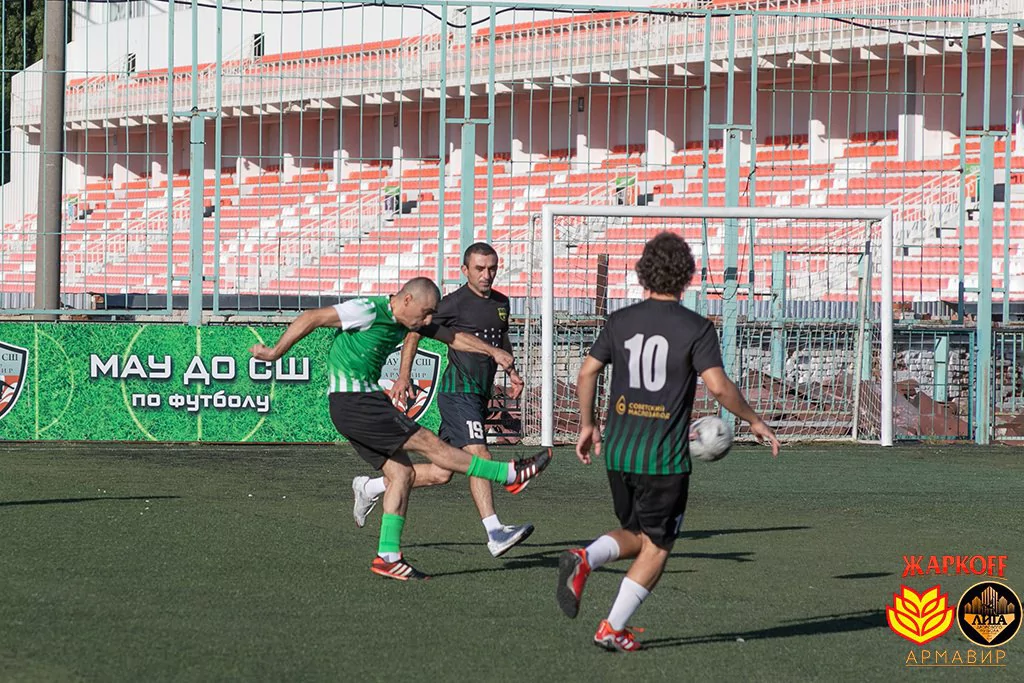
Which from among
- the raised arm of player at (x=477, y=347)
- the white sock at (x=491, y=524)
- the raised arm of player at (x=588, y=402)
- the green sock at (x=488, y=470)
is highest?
the raised arm of player at (x=477, y=347)

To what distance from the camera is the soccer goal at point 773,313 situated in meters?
15.2

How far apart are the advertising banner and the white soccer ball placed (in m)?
7.95

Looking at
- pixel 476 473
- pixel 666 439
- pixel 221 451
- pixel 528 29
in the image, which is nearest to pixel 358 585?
pixel 476 473

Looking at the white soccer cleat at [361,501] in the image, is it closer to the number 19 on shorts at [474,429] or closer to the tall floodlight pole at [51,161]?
the number 19 on shorts at [474,429]

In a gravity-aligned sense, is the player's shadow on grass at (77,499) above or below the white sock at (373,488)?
below

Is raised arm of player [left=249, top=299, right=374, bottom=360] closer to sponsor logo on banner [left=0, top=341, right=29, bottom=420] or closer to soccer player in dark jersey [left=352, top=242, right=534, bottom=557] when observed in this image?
soccer player in dark jersey [left=352, top=242, right=534, bottom=557]

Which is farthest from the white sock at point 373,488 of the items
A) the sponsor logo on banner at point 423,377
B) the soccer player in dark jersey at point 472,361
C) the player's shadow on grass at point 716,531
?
Result: the sponsor logo on banner at point 423,377

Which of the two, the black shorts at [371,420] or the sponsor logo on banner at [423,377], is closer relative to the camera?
the black shorts at [371,420]

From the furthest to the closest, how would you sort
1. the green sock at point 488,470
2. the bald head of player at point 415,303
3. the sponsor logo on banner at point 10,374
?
the sponsor logo on banner at point 10,374
the green sock at point 488,470
the bald head of player at point 415,303

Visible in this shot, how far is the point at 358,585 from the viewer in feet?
24.1

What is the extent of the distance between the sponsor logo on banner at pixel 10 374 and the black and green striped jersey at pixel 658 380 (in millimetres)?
9838

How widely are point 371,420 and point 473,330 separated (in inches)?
57.6

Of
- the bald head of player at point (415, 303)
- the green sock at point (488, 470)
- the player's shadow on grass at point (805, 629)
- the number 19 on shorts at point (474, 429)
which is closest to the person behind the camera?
the player's shadow on grass at point (805, 629)

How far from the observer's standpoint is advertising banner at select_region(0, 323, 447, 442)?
47.7 ft
